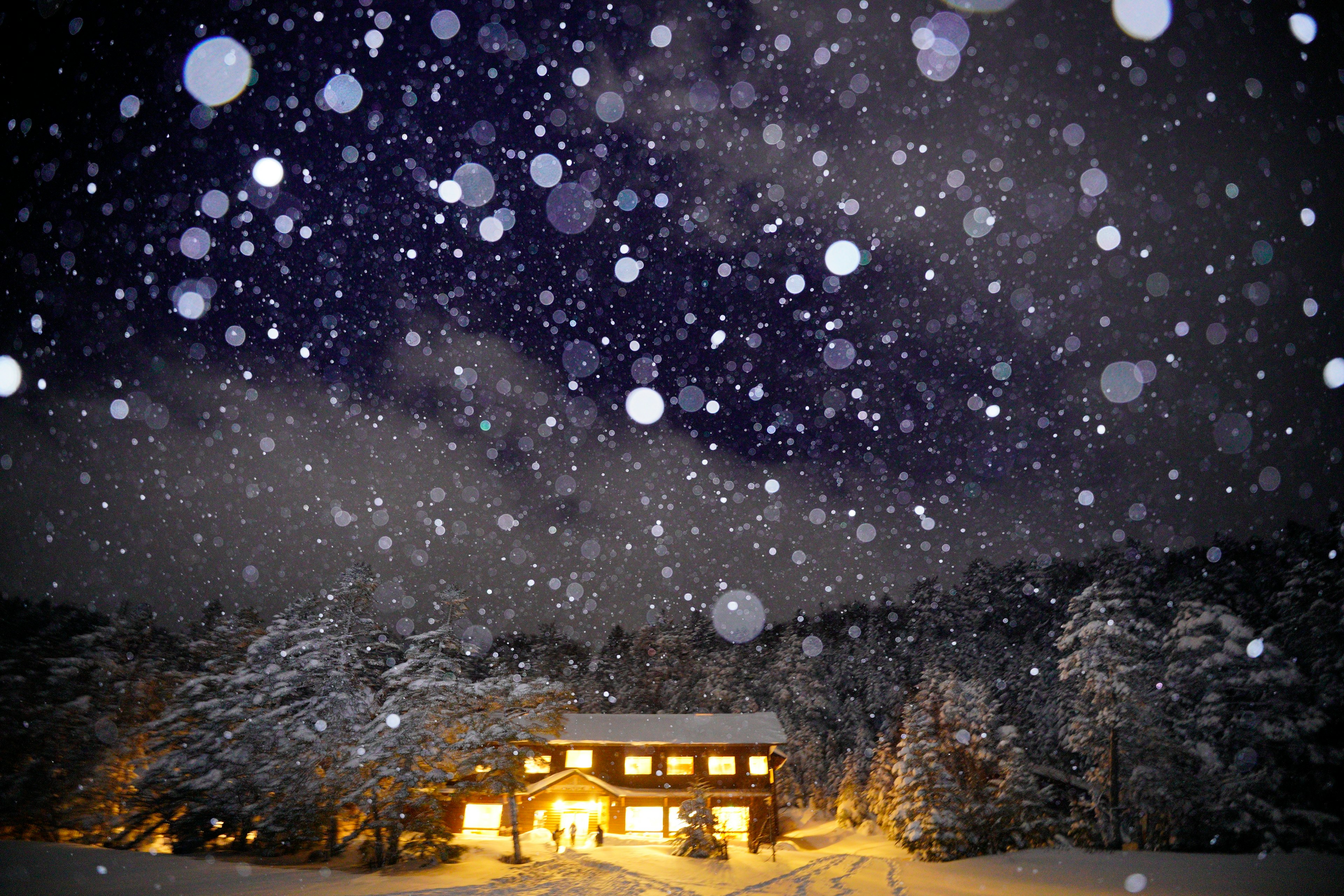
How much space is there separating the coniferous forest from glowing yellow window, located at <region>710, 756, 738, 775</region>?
832cm

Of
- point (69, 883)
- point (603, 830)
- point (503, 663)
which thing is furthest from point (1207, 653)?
point (503, 663)

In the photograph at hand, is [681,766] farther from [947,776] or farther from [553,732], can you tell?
[947,776]

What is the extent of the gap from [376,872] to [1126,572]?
125 ft

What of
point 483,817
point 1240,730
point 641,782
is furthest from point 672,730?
point 1240,730

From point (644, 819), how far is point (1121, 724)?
23385 mm

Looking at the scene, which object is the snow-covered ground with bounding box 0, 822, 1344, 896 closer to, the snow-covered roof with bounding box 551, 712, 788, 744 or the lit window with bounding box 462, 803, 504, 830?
the lit window with bounding box 462, 803, 504, 830

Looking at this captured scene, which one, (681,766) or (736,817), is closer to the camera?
(736,817)

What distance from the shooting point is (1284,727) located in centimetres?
2564

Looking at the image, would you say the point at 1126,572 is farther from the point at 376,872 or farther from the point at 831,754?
the point at 376,872

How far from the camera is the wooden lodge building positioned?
35906 millimetres

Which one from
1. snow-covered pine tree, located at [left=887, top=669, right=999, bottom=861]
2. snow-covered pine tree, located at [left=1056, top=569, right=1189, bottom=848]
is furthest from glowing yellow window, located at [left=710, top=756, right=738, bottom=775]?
snow-covered pine tree, located at [left=1056, top=569, right=1189, bottom=848]

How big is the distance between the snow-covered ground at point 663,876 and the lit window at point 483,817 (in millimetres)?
7673

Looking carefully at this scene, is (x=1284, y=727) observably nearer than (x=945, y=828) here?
Yes

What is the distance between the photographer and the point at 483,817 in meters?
36.3
